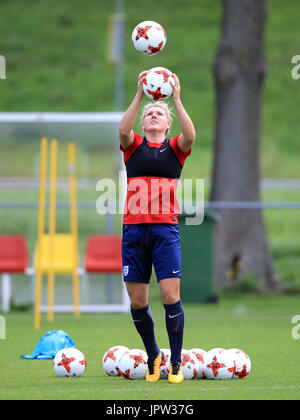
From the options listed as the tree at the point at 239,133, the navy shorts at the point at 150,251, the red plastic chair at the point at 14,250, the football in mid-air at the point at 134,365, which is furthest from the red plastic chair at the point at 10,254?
the navy shorts at the point at 150,251

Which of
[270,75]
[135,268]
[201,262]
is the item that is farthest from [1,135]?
[270,75]

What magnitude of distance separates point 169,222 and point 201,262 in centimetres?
913

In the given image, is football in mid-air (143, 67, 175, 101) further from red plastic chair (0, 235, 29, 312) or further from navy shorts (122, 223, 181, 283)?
red plastic chair (0, 235, 29, 312)

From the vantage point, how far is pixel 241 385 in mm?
7230

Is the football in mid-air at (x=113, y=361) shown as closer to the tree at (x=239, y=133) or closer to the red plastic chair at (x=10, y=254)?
the red plastic chair at (x=10, y=254)

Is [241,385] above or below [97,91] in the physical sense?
below

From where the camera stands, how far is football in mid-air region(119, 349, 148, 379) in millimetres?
7746

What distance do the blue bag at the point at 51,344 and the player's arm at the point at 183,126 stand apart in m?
2.79

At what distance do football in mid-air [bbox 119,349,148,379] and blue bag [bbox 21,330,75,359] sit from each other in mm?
1748

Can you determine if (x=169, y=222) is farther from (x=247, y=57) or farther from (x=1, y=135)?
(x=247, y=57)

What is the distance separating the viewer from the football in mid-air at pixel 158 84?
24.5 ft

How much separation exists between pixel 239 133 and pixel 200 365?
11.8 meters

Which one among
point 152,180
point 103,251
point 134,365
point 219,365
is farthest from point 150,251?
point 103,251

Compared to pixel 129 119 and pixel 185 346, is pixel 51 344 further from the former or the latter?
pixel 129 119
